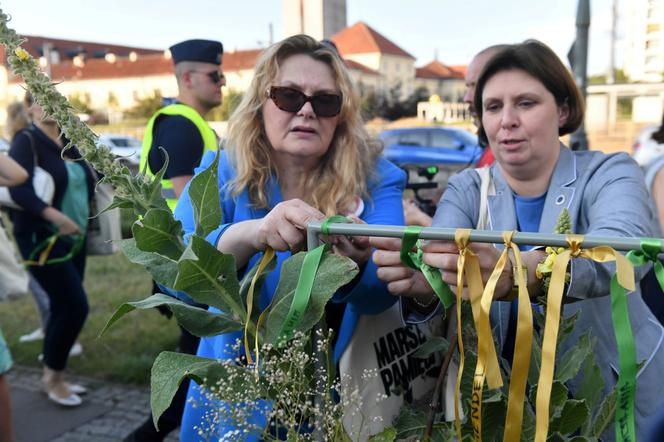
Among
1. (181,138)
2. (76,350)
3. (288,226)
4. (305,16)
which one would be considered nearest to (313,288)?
(288,226)

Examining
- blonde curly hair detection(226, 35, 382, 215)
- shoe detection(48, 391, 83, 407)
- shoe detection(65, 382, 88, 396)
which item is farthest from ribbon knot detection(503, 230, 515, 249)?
shoe detection(65, 382, 88, 396)

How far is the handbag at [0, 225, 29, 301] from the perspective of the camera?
3102mm

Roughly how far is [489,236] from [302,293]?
0.36 meters

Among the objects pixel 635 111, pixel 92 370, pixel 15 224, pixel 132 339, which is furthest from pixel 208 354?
pixel 635 111

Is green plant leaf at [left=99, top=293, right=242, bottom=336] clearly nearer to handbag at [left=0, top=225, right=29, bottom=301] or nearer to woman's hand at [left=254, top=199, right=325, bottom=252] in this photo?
woman's hand at [left=254, top=199, right=325, bottom=252]

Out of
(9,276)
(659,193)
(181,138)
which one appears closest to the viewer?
(659,193)

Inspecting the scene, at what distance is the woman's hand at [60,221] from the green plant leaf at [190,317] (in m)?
3.18

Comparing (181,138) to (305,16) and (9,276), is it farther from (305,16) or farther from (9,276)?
(305,16)

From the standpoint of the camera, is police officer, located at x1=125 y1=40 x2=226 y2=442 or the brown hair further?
police officer, located at x1=125 y1=40 x2=226 y2=442

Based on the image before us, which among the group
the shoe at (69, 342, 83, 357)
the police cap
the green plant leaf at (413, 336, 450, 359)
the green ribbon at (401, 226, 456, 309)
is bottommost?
the shoe at (69, 342, 83, 357)

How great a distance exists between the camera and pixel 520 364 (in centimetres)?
103

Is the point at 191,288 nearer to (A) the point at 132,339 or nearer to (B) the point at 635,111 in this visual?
(A) the point at 132,339

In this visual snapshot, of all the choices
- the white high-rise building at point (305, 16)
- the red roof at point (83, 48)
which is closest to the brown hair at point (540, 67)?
the white high-rise building at point (305, 16)

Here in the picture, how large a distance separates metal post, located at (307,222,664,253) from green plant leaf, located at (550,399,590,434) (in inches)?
11.9
